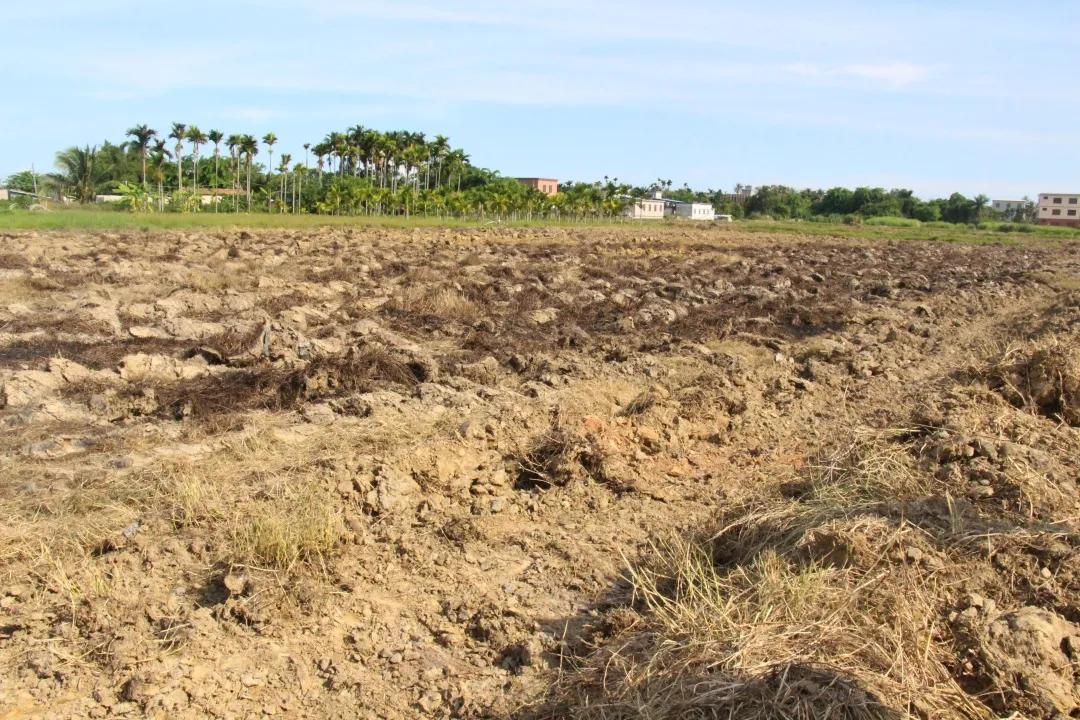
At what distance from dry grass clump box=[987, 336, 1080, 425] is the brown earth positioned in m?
0.03

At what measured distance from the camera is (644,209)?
375 feet

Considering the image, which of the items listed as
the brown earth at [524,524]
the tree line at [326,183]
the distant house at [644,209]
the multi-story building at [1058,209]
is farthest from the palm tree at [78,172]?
the multi-story building at [1058,209]

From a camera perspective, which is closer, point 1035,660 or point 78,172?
point 1035,660

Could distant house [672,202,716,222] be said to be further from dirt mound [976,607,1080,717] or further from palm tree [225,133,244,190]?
dirt mound [976,607,1080,717]

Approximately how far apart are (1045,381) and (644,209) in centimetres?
10825

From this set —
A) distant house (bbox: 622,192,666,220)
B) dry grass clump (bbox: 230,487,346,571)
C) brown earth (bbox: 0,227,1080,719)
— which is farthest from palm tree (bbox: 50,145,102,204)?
dry grass clump (bbox: 230,487,346,571)

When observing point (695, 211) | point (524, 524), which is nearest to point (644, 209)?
point (695, 211)

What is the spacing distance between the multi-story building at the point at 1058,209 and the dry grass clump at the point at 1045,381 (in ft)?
380

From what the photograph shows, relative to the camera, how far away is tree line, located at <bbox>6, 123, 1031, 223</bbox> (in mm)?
64750

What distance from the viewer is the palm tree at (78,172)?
211 feet

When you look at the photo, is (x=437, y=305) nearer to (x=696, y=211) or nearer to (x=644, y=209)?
(x=644, y=209)

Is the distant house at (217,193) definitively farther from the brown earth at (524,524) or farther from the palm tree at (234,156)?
the brown earth at (524,524)

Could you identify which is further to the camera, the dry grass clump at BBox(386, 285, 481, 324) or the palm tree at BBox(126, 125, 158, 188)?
the palm tree at BBox(126, 125, 158, 188)

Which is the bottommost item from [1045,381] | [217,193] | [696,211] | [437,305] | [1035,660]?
[1035,660]
